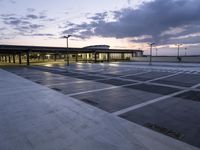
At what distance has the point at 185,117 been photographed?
845 centimetres

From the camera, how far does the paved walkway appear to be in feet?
19.1

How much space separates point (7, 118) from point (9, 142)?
8.58 ft

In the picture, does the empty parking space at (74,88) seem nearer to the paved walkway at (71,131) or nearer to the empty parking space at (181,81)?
the paved walkway at (71,131)

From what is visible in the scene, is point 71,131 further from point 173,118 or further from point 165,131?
point 173,118

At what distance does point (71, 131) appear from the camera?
6895mm

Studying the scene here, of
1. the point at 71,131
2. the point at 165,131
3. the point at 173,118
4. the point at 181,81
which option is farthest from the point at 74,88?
the point at 181,81

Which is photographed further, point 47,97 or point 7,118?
point 47,97

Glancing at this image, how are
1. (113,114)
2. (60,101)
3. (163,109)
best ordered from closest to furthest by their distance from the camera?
1. (113,114)
2. (163,109)
3. (60,101)

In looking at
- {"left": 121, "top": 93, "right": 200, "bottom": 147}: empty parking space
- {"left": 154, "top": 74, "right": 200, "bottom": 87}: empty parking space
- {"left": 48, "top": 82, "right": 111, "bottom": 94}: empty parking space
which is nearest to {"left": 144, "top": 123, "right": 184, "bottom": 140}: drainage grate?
{"left": 121, "top": 93, "right": 200, "bottom": 147}: empty parking space

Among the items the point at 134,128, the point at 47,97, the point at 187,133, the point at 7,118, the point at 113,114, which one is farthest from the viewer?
the point at 47,97

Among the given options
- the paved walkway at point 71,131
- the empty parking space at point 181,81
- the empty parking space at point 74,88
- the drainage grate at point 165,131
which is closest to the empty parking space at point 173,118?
the drainage grate at point 165,131

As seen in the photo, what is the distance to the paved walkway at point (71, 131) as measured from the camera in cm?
582

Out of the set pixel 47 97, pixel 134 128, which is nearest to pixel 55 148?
pixel 134 128

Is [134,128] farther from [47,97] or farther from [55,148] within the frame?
[47,97]
